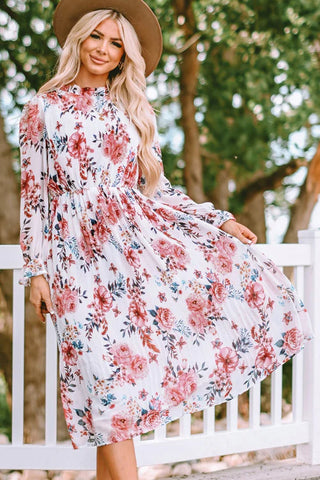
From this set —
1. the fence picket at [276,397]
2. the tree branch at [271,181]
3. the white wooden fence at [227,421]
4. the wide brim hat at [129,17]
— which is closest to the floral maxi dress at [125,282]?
the wide brim hat at [129,17]

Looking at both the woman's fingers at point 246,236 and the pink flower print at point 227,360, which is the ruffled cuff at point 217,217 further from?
the pink flower print at point 227,360

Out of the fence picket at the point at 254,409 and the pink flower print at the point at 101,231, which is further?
the fence picket at the point at 254,409

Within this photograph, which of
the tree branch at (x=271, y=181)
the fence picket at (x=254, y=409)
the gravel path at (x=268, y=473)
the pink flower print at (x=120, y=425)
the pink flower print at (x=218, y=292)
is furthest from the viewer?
the tree branch at (x=271, y=181)

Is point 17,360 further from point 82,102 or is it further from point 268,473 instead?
point 268,473

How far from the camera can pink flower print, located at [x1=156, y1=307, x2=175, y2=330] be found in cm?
247

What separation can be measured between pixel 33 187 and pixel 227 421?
1.68 metres

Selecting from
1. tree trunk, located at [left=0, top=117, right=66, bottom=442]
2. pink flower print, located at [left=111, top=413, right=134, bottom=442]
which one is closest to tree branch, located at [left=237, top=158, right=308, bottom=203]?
tree trunk, located at [left=0, top=117, right=66, bottom=442]

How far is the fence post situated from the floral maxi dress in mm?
828

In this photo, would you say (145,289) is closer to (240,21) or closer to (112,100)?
(112,100)

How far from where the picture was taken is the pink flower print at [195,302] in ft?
8.42

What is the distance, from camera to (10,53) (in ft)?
16.9

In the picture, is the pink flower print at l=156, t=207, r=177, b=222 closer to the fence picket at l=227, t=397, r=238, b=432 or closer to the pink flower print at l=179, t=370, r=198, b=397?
the pink flower print at l=179, t=370, r=198, b=397

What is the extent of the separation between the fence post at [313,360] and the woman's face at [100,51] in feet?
5.03

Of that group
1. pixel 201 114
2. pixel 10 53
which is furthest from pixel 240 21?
pixel 10 53
